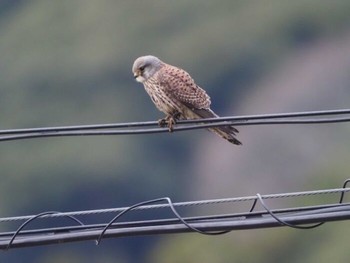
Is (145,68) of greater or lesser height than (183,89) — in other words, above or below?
above

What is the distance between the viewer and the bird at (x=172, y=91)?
1368 cm

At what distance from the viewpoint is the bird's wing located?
45.0 ft

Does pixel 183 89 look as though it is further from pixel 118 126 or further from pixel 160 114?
pixel 160 114

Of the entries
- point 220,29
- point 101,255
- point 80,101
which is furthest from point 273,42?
point 101,255

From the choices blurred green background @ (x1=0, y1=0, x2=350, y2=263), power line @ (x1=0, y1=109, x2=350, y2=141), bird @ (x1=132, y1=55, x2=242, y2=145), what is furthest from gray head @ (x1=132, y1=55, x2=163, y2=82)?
blurred green background @ (x1=0, y1=0, x2=350, y2=263)

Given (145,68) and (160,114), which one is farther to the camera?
(160,114)

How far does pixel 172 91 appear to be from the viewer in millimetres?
13828

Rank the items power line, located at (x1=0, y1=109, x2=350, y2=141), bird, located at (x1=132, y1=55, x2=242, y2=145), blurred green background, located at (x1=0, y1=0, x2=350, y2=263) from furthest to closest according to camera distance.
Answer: blurred green background, located at (x1=0, y1=0, x2=350, y2=263), bird, located at (x1=132, y1=55, x2=242, y2=145), power line, located at (x1=0, y1=109, x2=350, y2=141)

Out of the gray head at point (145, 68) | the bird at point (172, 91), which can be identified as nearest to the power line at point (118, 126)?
the bird at point (172, 91)

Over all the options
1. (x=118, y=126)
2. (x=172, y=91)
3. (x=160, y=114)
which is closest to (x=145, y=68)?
(x=172, y=91)

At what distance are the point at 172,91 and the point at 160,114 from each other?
25518 mm

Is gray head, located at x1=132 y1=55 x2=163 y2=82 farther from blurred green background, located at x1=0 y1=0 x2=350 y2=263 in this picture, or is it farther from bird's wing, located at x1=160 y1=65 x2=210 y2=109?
blurred green background, located at x1=0 y1=0 x2=350 y2=263

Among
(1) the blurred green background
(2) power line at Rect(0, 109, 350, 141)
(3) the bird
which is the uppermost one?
(1) the blurred green background

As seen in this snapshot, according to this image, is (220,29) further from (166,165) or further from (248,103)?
(166,165)
